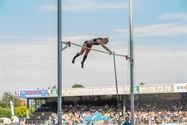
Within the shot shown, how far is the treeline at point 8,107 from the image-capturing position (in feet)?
237

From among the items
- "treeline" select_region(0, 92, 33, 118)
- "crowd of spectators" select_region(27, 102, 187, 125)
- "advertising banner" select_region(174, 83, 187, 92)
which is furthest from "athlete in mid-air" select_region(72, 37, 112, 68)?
"treeline" select_region(0, 92, 33, 118)

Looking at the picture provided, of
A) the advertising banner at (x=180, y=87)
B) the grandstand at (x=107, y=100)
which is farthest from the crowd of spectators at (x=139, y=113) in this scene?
the advertising banner at (x=180, y=87)

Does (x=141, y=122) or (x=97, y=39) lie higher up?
(x=97, y=39)

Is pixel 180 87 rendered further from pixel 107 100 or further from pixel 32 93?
pixel 32 93

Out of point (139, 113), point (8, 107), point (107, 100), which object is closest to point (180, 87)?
point (139, 113)

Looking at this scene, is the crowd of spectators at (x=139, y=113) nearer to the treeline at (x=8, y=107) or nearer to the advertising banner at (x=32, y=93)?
the advertising banner at (x=32, y=93)

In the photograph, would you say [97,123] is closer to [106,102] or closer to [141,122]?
[141,122]

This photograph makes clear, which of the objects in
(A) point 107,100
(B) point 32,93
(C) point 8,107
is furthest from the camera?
(C) point 8,107

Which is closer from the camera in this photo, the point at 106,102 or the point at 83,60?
the point at 83,60

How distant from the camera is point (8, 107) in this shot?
302 feet

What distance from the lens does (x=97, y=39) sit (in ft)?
59.9

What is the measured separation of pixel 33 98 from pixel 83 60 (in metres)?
38.9

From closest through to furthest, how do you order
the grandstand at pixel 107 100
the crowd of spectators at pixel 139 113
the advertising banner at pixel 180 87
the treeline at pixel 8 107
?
the crowd of spectators at pixel 139 113 < the grandstand at pixel 107 100 < the advertising banner at pixel 180 87 < the treeline at pixel 8 107

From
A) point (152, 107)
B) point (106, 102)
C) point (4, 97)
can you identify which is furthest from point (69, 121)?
point (4, 97)
